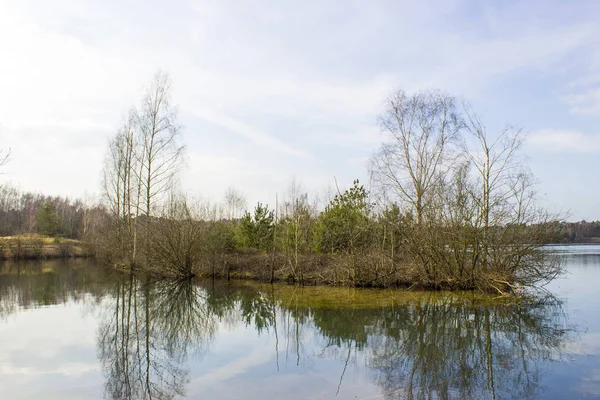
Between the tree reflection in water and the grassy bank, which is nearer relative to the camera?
the tree reflection in water

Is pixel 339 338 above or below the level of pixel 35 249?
below

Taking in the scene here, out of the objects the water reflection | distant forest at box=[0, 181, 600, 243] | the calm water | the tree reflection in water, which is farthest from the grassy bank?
the tree reflection in water

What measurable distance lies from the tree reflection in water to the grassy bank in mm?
28845

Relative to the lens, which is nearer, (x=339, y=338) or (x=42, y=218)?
(x=339, y=338)

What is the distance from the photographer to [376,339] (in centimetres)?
917

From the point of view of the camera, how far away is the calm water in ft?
20.3

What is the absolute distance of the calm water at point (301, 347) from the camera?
6176mm

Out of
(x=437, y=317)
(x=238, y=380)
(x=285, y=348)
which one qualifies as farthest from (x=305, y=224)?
(x=238, y=380)

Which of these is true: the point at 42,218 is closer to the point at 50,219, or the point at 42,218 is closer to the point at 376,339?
the point at 50,219

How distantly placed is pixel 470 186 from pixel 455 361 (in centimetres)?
1067

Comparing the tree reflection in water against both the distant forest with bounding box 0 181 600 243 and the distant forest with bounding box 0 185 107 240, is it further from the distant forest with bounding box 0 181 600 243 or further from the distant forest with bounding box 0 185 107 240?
the distant forest with bounding box 0 185 107 240

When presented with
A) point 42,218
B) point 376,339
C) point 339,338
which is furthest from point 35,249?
point 376,339

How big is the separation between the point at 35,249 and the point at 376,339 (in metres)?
39.4

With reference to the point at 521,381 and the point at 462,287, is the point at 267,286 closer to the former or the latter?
the point at 462,287
